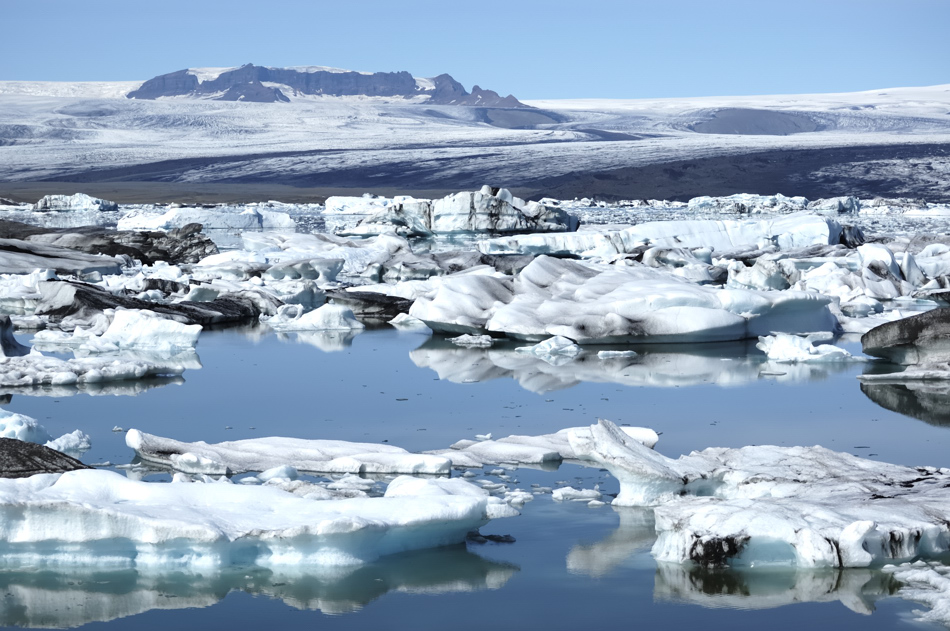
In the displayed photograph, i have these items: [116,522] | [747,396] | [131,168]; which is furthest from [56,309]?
[131,168]

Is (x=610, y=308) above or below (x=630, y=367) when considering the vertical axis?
above

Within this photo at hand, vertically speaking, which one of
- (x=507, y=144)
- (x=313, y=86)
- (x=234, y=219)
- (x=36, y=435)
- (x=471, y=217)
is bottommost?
(x=234, y=219)

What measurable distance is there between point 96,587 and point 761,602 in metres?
1.70

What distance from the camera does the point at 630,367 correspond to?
6.81 m

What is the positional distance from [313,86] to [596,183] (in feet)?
272

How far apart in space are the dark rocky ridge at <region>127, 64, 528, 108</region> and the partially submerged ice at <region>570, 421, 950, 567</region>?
108 meters

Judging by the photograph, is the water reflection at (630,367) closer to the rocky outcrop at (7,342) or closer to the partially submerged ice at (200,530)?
the rocky outcrop at (7,342)

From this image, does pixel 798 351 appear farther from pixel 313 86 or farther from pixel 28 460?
pixel 313 86

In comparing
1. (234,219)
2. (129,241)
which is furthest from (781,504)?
(234,219)

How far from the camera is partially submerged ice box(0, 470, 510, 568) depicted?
2838 millimetres

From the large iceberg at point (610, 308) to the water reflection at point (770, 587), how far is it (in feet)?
14.6

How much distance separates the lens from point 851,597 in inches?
109

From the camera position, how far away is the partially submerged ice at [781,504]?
2.91 meters

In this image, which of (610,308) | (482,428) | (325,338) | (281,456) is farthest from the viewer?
(325,338)
